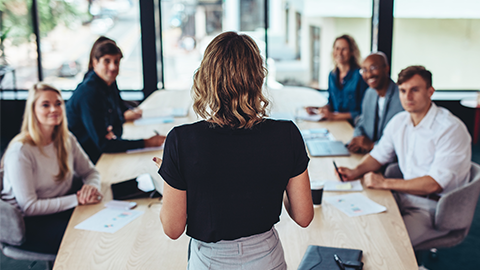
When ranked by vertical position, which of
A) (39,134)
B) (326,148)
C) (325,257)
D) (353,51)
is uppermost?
(353,51)

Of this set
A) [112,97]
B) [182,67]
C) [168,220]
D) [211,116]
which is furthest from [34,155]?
[182,67]

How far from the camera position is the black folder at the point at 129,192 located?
2.29 m

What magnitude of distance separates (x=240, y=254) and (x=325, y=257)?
478 millimetres

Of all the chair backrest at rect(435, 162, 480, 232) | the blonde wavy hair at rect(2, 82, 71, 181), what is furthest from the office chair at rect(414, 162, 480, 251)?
the blonde wavy hair at rect(2, 82, 71, 181)

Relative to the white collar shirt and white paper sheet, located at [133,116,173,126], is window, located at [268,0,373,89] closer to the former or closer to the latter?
white paper sheet, located at [133,116,173,126]

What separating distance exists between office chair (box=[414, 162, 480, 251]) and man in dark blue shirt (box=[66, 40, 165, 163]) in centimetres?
178

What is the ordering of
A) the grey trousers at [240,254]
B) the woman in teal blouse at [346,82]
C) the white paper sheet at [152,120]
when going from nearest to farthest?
the grey trousers at [240,254]
the white paper sheet at [152,120]
the woman in teal blouse at [346,82]

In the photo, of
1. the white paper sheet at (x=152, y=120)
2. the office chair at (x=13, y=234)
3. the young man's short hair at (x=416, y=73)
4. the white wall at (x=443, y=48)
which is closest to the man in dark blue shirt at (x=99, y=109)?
the white paper sheet at (x=152, y=120)

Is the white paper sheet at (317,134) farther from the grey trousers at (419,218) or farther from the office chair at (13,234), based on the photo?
the office chair at (13,234)

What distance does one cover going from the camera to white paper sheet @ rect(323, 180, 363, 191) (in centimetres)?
238

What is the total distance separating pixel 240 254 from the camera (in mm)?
1362

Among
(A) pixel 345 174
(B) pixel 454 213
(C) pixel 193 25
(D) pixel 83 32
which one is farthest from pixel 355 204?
(D) pixel 83 32

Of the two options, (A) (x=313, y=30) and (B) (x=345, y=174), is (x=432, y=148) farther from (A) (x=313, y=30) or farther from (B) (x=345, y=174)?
(A) (x=313, y=30)

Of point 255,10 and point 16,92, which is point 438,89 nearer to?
point 255,10
